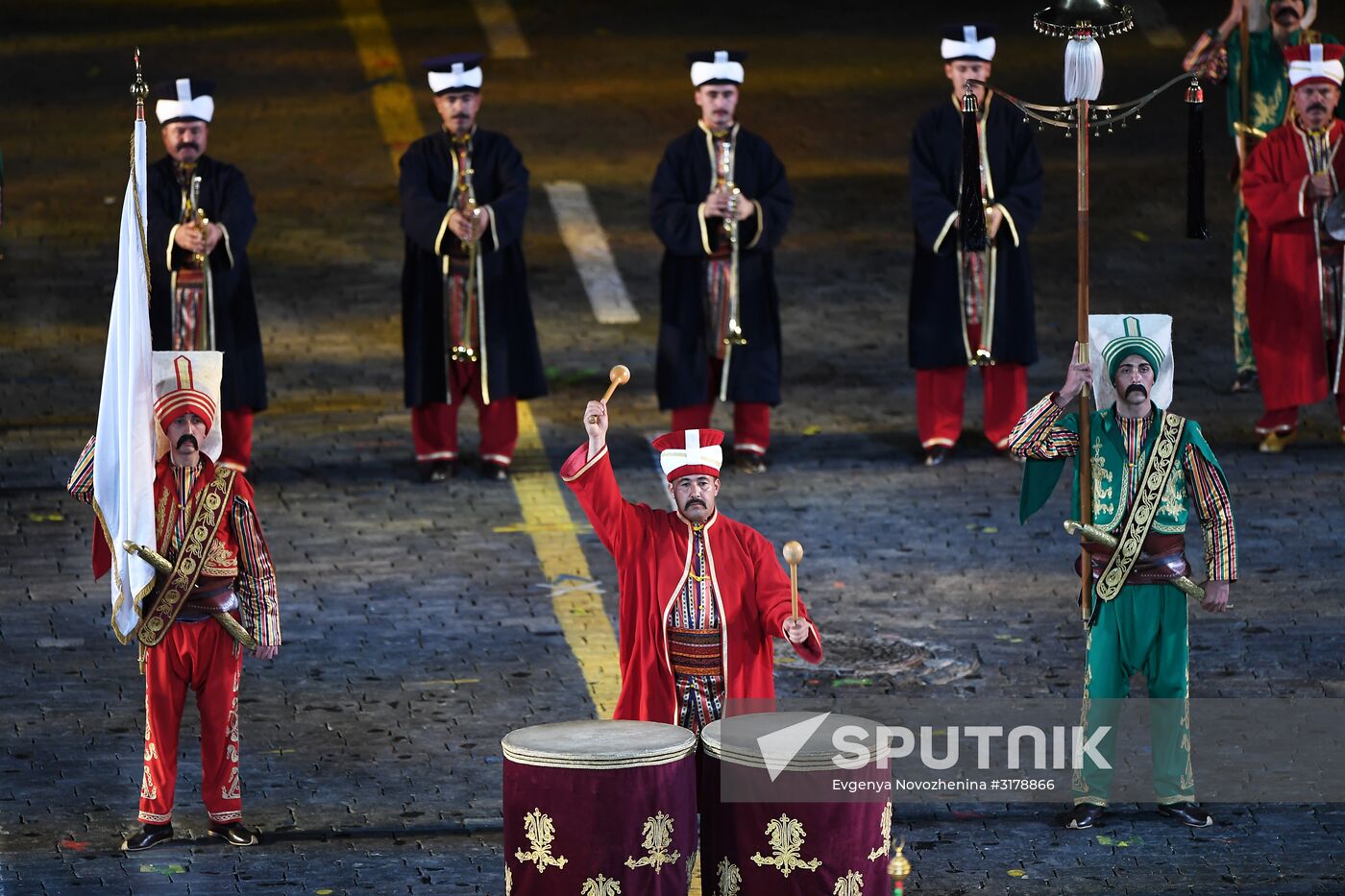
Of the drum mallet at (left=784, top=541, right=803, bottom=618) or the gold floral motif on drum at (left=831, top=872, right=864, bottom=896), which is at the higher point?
the drum mallet at (left=784, top=541, right=803, bottom=618)

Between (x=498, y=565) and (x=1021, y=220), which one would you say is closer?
(x=498, y=565)

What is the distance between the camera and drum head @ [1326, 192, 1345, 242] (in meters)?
17.4

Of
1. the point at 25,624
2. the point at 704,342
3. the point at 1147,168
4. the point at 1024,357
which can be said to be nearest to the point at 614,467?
the point at 704,342

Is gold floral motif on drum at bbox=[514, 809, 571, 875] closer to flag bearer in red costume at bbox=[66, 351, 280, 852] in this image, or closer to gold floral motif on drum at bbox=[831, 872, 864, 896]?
gold floral motif on drum at bbox=[831, 872, 864, 896]

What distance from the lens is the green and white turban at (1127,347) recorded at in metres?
12.2

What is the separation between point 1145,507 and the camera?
12.1 meters

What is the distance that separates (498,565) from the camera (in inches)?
627

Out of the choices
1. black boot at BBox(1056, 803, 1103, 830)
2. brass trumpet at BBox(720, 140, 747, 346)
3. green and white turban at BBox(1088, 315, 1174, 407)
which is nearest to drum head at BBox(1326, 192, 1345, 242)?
brass trumpet at BBox(720, 140, 747, 346)

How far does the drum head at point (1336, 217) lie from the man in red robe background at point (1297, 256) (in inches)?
4.0

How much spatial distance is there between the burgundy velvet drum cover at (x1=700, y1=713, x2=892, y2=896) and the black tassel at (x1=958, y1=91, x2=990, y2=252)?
2984mm

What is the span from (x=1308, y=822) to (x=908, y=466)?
6.03 meters

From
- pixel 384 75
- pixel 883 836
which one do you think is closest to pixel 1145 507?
pixel 883 836

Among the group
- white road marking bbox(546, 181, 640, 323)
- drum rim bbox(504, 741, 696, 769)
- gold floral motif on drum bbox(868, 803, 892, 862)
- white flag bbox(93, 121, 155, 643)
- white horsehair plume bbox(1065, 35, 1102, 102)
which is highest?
white horsehair plume bbox(1065, 35, 1102, 102)

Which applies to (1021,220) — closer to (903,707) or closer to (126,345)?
(903,707)
